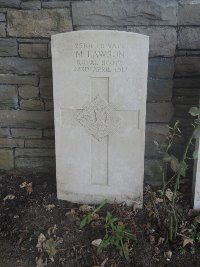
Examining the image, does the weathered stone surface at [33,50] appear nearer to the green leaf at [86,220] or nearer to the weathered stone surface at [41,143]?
the weathered stone surface at [41,143]

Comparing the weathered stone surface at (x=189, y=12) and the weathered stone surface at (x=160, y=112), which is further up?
the weathered stone surface at (x=189, y=12)

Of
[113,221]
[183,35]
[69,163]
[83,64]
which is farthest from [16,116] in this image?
[183,35]

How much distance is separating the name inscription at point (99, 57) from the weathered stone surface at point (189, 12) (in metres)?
0.57

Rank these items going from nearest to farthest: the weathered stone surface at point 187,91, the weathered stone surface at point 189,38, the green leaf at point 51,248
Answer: the green leaf at point 51,248 → the weathered stone surface at point 189,38 → the weathered stone surface at point 187,91

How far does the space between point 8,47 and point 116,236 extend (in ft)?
5.55

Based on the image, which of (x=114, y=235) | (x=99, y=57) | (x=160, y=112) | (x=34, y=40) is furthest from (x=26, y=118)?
(x=114, y=235)

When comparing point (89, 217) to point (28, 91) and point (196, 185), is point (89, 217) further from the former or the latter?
point (28, 91)

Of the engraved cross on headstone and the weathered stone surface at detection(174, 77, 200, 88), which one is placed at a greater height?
the weathered stone surface at detection(174, 77, 200, 88)

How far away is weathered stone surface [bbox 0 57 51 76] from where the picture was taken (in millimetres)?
3019

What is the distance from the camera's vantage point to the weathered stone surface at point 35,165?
336 centimetres

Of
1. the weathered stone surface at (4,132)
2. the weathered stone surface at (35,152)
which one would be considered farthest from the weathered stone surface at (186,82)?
the weathered stone surface at (4,132)

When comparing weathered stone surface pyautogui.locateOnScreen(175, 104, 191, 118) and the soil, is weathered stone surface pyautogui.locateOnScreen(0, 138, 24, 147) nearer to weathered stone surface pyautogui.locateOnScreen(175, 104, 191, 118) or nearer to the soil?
the soil

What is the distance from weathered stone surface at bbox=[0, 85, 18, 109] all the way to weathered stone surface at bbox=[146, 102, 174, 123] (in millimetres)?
1126

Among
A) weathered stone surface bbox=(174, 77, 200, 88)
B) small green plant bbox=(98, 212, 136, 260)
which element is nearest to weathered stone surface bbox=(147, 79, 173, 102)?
weathered stone surface bbox=(174, 77, 200, 88)
